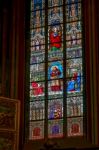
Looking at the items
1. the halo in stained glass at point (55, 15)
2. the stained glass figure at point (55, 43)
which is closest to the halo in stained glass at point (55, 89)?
the stained glass figure at point (55, 43)

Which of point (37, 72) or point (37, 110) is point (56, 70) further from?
point (37, 110)

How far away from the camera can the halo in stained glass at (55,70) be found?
43.4 ft

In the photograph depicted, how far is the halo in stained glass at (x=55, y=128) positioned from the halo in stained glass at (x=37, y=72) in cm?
136

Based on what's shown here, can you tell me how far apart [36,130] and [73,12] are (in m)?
3.59

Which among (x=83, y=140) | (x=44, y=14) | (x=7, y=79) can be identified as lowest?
(x=83, y=140)

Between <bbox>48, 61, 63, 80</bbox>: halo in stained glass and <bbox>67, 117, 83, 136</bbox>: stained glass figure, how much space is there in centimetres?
137

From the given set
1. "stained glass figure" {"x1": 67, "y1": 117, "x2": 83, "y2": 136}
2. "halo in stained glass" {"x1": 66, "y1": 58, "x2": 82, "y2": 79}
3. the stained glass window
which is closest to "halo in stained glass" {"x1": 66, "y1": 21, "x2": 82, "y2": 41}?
the stained glass window

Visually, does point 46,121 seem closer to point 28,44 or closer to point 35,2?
point 28,44

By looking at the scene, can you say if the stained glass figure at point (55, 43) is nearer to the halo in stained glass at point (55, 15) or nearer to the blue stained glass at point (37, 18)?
the halo in stained glass at point (55, 15)

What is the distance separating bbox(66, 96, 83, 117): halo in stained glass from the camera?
41.1 ft

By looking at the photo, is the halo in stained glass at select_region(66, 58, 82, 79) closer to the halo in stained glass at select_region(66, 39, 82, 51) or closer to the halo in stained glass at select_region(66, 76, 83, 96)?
the halo in stained glass at select_region(66, 76, 83, 96)

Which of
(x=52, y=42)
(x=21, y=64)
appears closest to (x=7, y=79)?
(x=21, y=64)

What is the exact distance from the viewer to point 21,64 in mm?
13555

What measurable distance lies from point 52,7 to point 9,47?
1756mm
